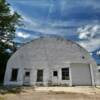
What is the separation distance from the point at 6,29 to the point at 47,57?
944 centimetres

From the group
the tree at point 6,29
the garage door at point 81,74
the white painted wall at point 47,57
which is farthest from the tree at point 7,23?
the garage door at point 81,74

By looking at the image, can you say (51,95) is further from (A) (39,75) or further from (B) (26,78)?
(B) (26,78)

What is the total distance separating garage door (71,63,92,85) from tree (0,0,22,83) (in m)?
10.8

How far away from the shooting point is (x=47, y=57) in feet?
74.1

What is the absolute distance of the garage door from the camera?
21.5 metres

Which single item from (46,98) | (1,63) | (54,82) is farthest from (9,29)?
(46,98)

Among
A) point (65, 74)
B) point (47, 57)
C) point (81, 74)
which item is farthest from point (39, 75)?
point (81, 74)

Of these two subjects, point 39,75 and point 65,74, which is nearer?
point 65,74

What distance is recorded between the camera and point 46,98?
12.6 metres

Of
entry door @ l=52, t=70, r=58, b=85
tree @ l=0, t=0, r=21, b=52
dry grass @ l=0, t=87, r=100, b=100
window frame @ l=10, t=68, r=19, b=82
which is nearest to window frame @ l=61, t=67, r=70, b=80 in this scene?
entry door @ l=52, t=70, r=58, b=85

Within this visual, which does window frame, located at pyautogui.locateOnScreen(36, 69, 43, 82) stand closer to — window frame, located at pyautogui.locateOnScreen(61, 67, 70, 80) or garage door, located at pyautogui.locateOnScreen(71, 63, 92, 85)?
window frame, located at pyautogui.locateOnScreen(61, 67, 70, 80)

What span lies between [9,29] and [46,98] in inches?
725

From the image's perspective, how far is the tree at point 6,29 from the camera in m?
27.5

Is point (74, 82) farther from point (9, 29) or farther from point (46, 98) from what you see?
point (9, 29)
